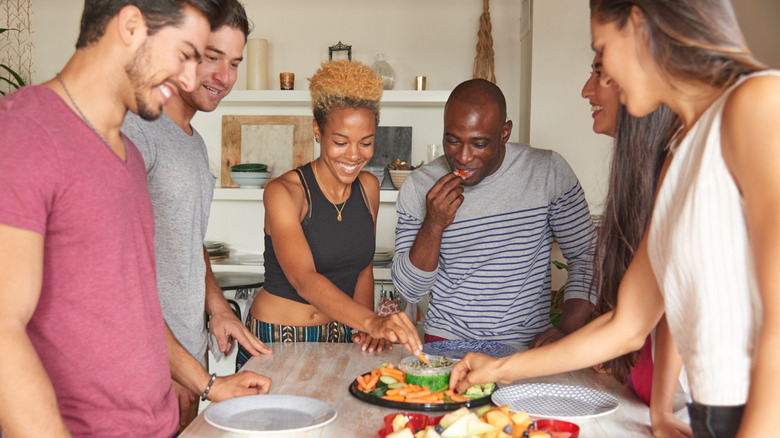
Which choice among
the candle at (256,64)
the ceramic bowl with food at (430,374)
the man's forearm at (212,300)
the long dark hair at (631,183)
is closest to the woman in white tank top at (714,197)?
the long dark hair at (631,183)

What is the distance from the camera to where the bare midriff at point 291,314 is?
2.34 meters

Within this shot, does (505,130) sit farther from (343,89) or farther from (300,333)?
(300,333)

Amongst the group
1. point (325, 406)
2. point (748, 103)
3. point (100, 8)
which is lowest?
point (325, 406)

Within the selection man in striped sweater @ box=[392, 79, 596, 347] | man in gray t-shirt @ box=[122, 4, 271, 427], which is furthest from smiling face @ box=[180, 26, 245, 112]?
man in striped sweater @ box=[392, 79, 596, 347]

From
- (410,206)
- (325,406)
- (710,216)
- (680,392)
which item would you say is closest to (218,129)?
(410,206)

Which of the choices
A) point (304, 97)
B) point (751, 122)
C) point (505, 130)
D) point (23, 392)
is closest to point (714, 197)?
point (751, 122)

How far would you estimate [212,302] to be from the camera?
217 centimetres

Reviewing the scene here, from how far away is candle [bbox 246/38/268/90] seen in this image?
408cm

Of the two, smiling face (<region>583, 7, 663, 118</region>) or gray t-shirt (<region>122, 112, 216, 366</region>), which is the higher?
smiling face (<region>583, 7, 663, 118</region>)

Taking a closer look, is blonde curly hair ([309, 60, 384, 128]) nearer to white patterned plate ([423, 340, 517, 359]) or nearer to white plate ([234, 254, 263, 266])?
white patterned plate ([423, 340, 517, 359])

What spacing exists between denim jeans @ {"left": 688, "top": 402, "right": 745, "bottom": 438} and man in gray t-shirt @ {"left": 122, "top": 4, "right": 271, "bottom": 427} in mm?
1300

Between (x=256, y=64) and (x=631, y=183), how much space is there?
118 inches

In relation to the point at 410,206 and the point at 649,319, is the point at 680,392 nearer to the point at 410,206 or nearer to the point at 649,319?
the point at 649,319

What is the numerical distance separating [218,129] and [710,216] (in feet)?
12.5
